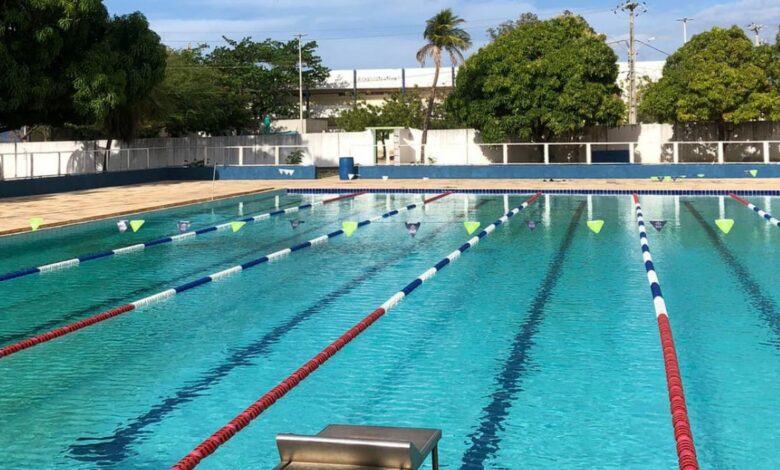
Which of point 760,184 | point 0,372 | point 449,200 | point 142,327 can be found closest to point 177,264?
point 142,327

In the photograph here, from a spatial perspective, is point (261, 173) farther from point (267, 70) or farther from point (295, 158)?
point (267, 70)

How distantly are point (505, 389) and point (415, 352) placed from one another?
1240 millimetres

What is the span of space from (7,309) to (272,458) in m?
5.46

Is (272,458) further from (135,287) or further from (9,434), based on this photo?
(135,287)

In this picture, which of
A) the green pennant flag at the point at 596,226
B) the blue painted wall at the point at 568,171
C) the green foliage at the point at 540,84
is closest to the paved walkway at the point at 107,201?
the blue painted wall at the point at 568,171

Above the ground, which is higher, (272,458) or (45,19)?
(45,19)

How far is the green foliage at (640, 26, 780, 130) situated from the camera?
1329 inches

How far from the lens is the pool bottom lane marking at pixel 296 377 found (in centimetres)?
442

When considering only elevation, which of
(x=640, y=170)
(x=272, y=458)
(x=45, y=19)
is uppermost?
(x=45, y=19)

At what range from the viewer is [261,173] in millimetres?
31984

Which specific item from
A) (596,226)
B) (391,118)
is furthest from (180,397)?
(391,118)

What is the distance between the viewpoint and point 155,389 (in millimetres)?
6496

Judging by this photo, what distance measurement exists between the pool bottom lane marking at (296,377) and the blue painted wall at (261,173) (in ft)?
62.5

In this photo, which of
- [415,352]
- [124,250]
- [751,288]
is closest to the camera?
[415,352]
